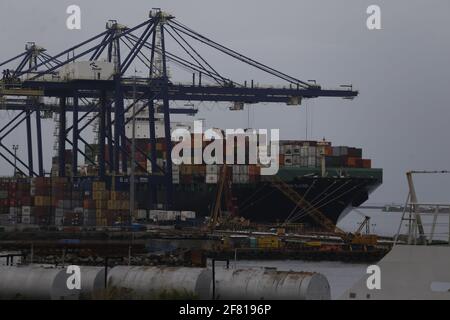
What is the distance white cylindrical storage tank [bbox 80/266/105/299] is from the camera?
1490 inches

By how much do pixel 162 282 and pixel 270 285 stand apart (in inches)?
145

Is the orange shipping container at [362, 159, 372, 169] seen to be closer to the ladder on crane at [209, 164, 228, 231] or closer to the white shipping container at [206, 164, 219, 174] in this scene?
the ladder on crane at [209, 164, 228, 231]

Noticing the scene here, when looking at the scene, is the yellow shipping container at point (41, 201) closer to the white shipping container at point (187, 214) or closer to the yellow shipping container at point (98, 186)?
the yellow shipping container at point (98, 186)

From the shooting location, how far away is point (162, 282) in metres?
36.5

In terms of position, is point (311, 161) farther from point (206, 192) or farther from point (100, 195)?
point (100, 195)

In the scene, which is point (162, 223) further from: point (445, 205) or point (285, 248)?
point (445, 205)

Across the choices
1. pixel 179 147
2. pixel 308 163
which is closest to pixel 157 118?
pixel 179 147

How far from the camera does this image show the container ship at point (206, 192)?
107m

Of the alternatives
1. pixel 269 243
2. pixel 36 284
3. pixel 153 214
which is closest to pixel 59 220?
pixel 153 214

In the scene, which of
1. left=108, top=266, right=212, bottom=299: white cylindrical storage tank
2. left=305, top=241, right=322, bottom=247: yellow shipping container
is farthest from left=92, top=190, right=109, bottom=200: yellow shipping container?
left=108, top=266, right=212, bottom=299: white cylindrical storage tank

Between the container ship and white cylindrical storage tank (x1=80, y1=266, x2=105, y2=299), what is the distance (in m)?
65.3

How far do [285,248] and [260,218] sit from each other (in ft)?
108

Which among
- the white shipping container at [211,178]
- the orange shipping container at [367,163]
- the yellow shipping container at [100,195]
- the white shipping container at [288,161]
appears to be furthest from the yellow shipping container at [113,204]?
the orange shipping container at [367,163]

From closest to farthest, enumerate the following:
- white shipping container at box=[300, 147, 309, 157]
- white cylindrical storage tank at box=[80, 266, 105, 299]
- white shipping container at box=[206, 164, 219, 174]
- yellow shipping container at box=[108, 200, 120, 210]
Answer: white cylindrical storage tank at box=[80, 266, 105, 299] → yellow shipping container at box=[108, 200, 120, 210] → white shipping container at box=[206, 164, 219, 174] → white shipping container at box=[300, 147, 309, 157]
